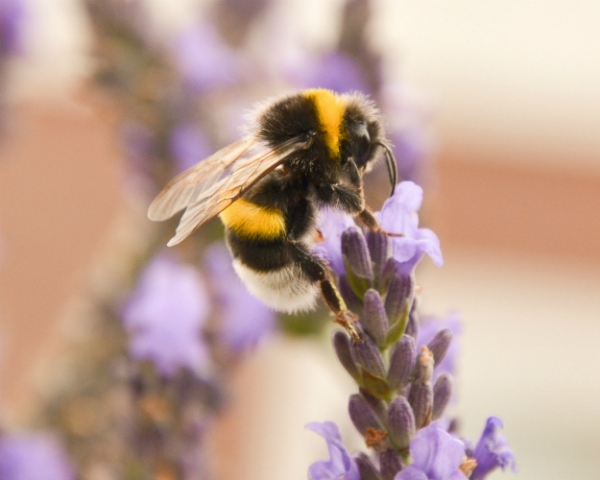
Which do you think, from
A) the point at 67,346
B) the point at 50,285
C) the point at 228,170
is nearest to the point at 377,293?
the point at 228,170

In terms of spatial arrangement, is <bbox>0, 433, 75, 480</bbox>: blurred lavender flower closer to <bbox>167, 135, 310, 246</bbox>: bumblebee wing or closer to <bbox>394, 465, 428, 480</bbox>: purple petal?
<bbox>167, 135, 310, 246</bbox>: bumblebee wing

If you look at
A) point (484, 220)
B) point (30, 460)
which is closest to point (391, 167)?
point (30, 460)

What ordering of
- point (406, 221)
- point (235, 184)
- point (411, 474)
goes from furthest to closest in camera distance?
1. point (235, 184)
2. point (406, 221)
3. point (411, 474)

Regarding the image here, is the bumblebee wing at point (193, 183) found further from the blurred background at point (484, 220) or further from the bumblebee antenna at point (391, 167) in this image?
the blurred background at point (484, 220)

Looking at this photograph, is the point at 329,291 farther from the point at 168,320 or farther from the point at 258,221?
the point at 168,320

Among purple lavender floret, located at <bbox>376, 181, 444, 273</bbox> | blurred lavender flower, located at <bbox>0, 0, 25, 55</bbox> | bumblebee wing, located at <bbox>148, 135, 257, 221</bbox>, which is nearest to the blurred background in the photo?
blurred lavender flower, located at <bbox>0, 0, 25, 55</bbox>
